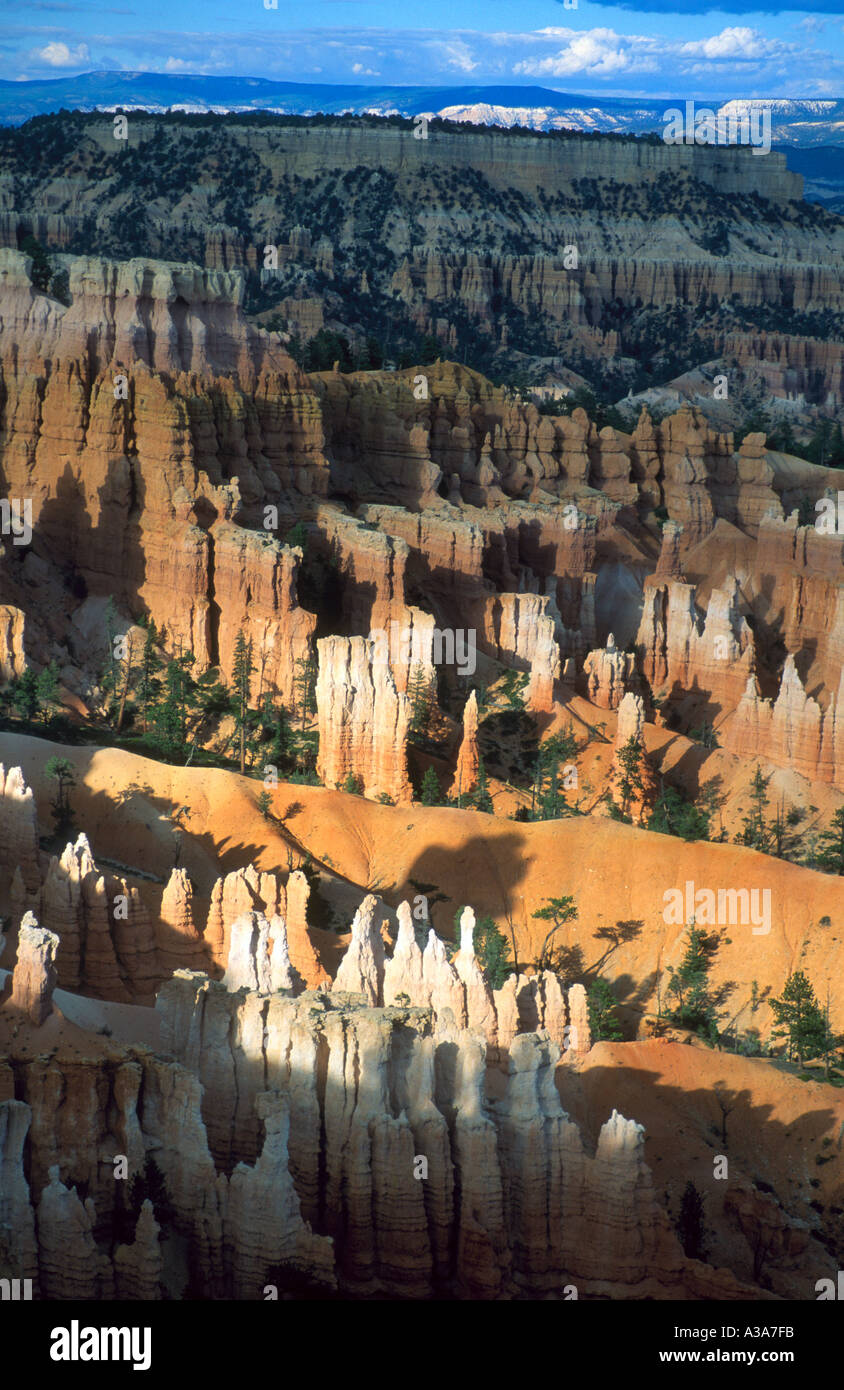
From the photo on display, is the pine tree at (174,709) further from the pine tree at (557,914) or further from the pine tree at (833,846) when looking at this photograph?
the pine tree at (833,846)

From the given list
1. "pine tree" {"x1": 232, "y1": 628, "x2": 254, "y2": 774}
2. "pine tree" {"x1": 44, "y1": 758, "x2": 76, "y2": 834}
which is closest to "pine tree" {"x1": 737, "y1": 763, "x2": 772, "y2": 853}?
"pine tree" {"x1": 232, "y1": 628, "x2": 254, "y2": 774}

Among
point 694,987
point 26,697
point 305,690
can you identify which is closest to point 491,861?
point 694,987

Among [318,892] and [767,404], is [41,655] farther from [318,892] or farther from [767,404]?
[767,404]

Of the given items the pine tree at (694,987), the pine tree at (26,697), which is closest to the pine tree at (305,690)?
the pine tree at (26,697)

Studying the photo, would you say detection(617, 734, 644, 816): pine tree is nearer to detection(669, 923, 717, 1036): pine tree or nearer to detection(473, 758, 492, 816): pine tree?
detection(473, 758, 492, 816): pine tree

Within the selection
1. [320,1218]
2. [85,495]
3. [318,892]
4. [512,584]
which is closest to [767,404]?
[512,584]

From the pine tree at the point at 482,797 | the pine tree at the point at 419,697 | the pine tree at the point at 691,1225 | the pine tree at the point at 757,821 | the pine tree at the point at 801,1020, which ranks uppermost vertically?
the pine tree at the point at 419,697

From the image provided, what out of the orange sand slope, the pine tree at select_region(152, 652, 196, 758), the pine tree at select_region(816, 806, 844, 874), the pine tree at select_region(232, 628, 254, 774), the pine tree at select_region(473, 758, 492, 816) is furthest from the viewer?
the pine tree at select_region(232, 628, 254, 774)
